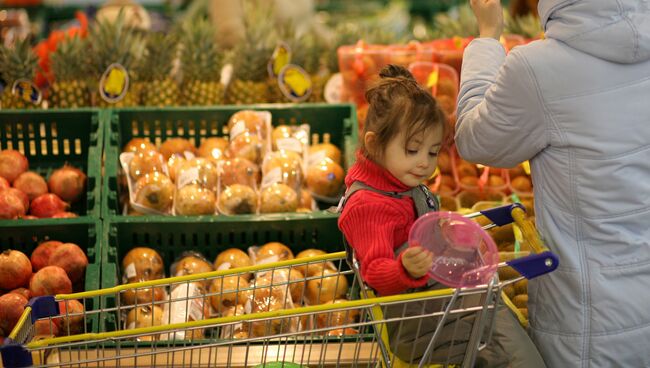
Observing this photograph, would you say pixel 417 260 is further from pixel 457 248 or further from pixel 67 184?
pixel 67 184

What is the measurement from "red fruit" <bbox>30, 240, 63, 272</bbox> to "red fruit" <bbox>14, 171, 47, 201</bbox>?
1.59 ft

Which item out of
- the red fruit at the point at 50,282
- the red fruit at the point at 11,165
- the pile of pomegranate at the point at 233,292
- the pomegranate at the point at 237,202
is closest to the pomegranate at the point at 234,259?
the pile of pomegranate at the point at 233,292

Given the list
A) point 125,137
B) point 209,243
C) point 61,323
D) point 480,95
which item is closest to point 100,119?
point 125,137

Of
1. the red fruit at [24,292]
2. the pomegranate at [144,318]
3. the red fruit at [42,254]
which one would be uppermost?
the red fruit at [42,254]

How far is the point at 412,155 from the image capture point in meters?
2.32

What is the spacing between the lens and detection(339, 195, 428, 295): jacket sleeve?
2.15 meters

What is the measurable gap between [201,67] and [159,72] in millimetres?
223

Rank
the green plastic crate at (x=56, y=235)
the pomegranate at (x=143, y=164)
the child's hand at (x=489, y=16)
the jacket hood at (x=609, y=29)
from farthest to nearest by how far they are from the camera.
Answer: the pomegranate at (x=143, y=164) → the green plastic crate at (x=56, y=235) → the child's hand at (x=489, y=16) → the jacket hood at (x=609, y=29)

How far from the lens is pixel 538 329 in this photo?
8.30 ft

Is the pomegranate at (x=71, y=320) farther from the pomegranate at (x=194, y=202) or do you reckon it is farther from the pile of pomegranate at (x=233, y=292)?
the pomegranate at (x=194, y=202)

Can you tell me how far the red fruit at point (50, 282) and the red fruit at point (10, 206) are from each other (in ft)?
1.40

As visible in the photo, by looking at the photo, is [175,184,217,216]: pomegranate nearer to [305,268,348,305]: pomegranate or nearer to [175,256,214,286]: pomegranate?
[175,256,214,286]: pomegranate

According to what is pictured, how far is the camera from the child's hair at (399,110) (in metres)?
2.28

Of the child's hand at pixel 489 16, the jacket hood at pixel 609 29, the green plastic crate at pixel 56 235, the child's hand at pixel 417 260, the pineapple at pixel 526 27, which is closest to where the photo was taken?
the child's hand at pixel 417 260
